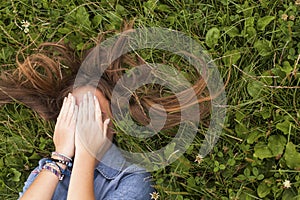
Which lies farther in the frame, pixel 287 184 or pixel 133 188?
pixel 133 188

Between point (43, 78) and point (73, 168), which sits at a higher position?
point (43, 78)

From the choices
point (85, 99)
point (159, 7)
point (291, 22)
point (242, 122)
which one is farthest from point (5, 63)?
→ point (291, 22)

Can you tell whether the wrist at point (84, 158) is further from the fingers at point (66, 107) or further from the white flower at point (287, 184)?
the white flower at point (287, 184)

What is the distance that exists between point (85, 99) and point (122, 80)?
20 centimetres

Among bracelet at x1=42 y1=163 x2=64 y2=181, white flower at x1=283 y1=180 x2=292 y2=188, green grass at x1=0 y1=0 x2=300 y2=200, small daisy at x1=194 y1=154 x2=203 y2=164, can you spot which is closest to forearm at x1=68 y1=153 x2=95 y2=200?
bracelet at x1=42 y1=163 x2=64 y2=181

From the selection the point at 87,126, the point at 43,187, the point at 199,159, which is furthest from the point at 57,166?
the point at 199,159

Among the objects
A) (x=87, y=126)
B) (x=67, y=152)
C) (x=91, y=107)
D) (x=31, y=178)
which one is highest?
(x=91, y=107)

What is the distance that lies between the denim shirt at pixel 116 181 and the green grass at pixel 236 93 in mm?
72

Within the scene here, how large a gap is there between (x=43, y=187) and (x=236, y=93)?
102 cm

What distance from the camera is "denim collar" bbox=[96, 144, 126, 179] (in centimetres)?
265

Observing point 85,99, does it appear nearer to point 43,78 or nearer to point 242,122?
point 43,78

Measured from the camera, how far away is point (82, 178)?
2.57m

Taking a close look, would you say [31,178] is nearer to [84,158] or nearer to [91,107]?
[84,158]

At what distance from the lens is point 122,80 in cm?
264
